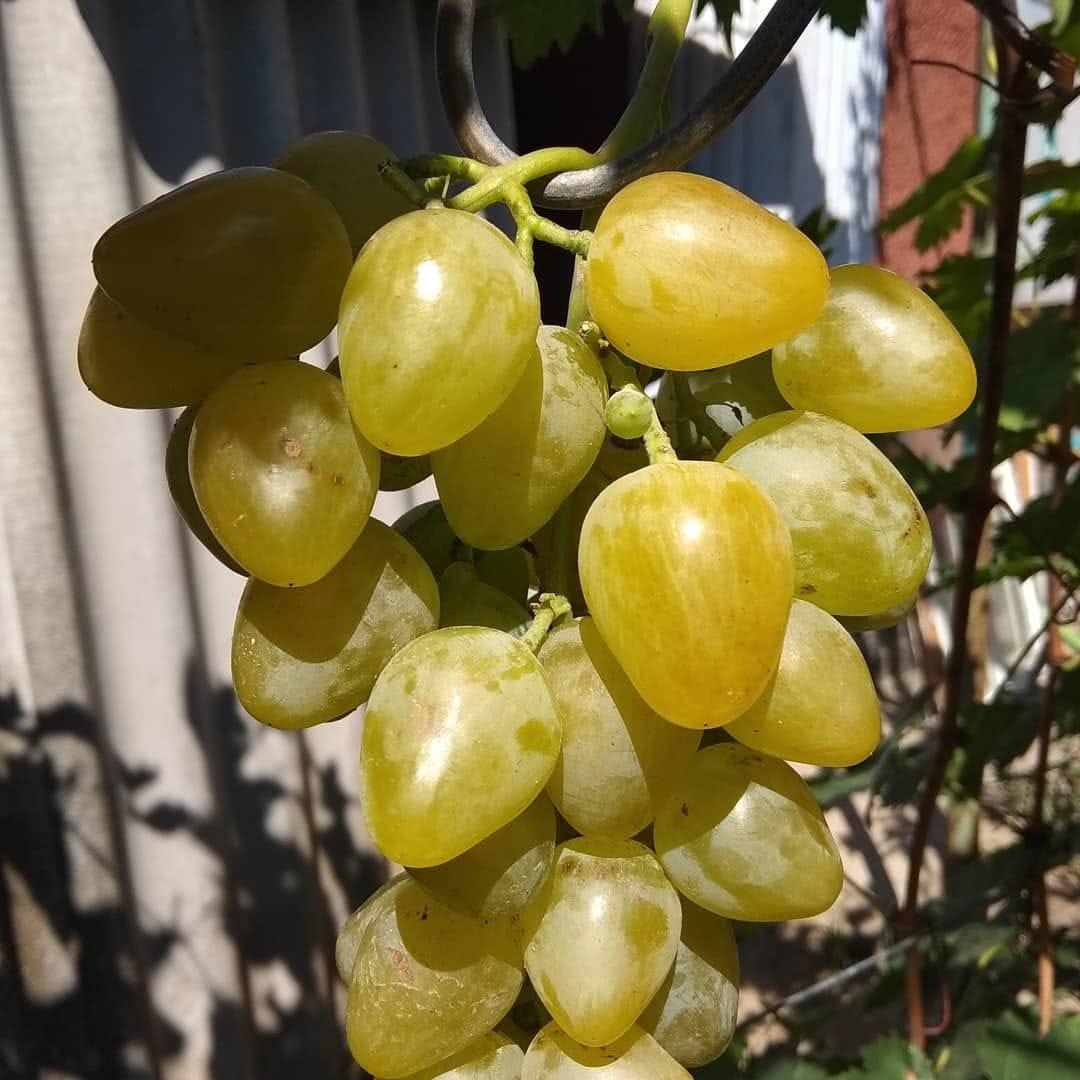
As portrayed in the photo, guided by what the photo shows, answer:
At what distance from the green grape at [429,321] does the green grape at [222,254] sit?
27mm

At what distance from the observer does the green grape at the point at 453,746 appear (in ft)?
1.07

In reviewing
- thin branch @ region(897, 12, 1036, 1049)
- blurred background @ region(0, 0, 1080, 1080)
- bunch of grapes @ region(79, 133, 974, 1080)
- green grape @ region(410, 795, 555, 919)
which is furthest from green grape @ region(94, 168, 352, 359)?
blurred background @ region(0, 0, 1080, 1080)

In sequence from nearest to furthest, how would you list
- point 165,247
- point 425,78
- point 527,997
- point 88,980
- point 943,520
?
1. point 165,247
2. point 527,997
3. point 88,980
4. point 425,78
5. point 943,520

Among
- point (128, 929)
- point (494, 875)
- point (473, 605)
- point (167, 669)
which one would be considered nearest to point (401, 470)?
point (473, 605)

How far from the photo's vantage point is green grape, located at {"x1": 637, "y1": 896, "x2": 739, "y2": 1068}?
1.33 feet

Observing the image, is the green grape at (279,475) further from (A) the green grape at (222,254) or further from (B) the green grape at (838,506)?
(B) the green grape at (838,506)

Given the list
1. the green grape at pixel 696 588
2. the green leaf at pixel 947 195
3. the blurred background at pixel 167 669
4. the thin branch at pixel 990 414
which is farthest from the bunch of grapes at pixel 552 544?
the green leaf at pixel 947 195

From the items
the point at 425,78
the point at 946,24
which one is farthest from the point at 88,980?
the point at 946,24

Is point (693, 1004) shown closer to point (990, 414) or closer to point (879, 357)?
point (879, 357)

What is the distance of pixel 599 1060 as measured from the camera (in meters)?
0.37

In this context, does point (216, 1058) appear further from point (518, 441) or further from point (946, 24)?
point (946, 24)

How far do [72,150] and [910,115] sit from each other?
3171 mm

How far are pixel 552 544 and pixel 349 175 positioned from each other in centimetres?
18

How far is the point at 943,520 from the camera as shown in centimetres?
301
